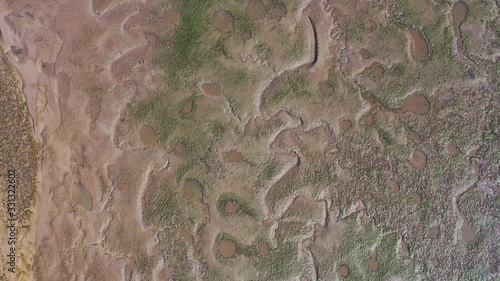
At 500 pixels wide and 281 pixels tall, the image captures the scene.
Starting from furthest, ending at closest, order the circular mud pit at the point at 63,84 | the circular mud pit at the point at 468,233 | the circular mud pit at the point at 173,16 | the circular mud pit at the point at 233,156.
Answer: the circular mud pit at the point at 63,84, the circular mud pit at the point at 173,16, the circular mud pit at the point at 233,156, the circular mud pit at the point at 468,233

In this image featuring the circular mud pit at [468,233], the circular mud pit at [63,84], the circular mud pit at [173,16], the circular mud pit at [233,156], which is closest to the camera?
the circular mud pit at [468,233]

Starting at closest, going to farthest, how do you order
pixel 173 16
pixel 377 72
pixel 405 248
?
pixel 405 248
pixel 377 72
pixel 173 16

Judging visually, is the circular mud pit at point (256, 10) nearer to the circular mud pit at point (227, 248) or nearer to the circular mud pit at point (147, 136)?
the circular mud pit at point (147, 136)

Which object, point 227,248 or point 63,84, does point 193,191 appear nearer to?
point 227,248

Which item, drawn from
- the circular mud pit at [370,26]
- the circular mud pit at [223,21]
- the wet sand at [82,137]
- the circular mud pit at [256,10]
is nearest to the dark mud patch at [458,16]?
the circular mud pit at [370,26]

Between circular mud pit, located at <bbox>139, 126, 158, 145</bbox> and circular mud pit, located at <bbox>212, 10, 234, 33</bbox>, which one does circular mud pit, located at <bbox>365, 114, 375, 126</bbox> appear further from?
circular mud pit, located at <bbox>139, 126, 158, 145</bbox>

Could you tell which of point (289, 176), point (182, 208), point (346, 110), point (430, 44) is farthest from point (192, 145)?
point (430, 44)

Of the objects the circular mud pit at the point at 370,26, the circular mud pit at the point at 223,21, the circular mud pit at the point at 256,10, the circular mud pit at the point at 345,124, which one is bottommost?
the circular mud pit at the point at 345,124

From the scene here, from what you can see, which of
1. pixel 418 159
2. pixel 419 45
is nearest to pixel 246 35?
pixel 419 45

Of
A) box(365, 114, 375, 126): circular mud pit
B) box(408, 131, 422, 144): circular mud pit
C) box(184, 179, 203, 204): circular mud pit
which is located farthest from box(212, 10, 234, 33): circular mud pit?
box(408, 131, 422, 144): circular mud pit
